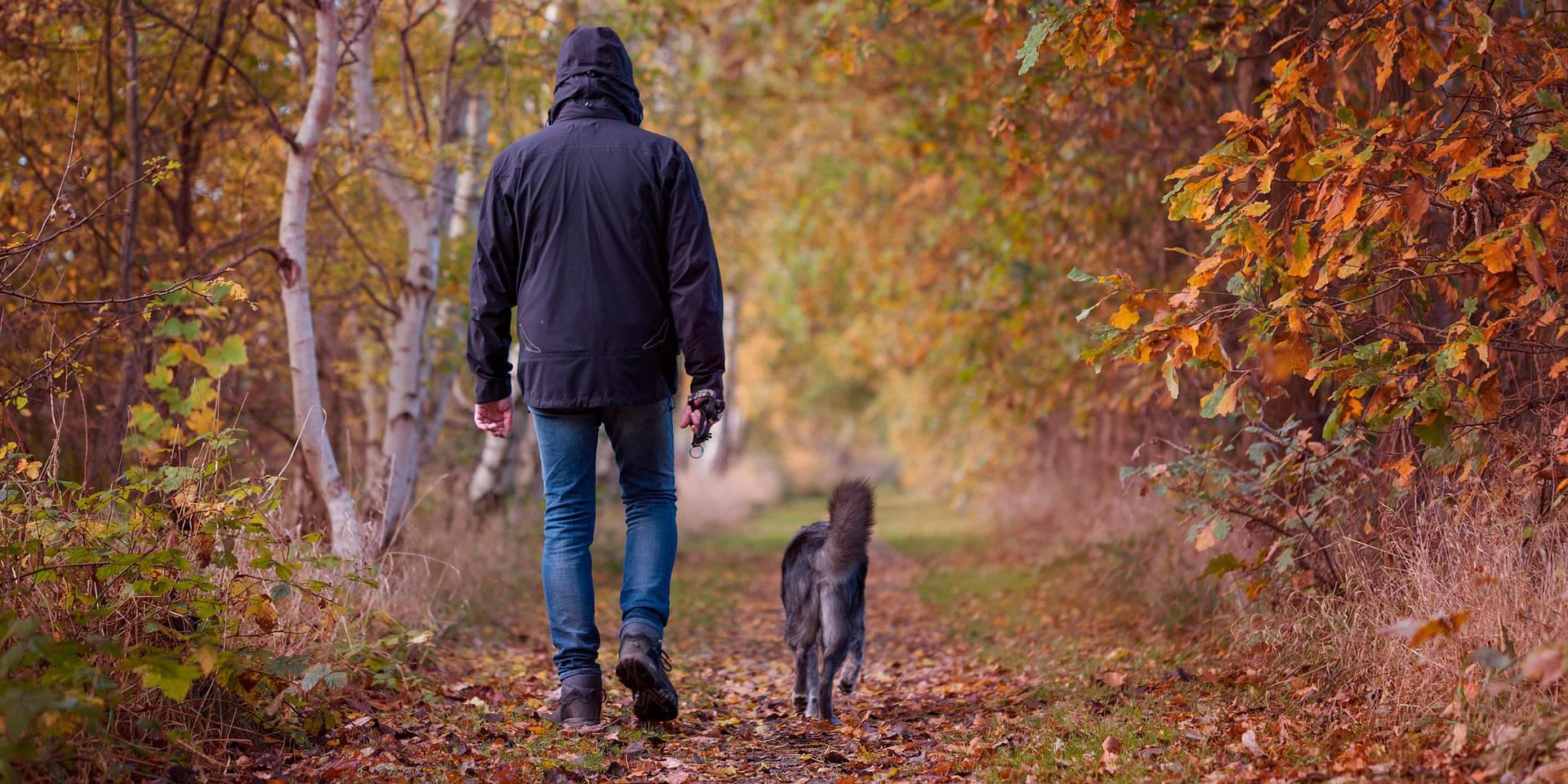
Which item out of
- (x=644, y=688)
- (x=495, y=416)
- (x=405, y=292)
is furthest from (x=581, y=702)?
(x=405, y=292)

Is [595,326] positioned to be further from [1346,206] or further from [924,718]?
[1346,206]

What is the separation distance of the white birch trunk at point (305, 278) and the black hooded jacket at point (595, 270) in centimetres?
178

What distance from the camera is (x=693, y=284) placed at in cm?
420

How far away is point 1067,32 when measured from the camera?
478 cm

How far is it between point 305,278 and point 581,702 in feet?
9.09

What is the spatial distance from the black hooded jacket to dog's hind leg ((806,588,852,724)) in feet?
3.35

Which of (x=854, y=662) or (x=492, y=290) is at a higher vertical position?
(x=492, y=290)

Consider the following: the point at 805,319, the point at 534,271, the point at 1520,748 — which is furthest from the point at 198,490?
the point at 805,319

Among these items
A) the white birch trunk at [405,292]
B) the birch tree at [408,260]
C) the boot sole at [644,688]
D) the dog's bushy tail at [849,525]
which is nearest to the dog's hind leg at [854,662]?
the dog's bushy tail at [849,525]

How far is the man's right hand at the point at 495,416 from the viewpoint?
14.3 feet

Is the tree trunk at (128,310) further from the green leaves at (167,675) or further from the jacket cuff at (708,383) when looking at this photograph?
the jacket cuff at (708,383)

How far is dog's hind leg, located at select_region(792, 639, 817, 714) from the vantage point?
4828 millimetres

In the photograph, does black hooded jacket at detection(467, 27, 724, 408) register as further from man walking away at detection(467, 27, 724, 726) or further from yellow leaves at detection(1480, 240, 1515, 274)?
yellow leaves at detection(1480, 240, 1515, 274)

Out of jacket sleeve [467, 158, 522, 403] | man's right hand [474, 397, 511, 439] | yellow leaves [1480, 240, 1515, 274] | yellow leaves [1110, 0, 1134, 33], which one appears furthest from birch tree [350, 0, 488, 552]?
yellow leaves [1480, 240, 1515, 274]
